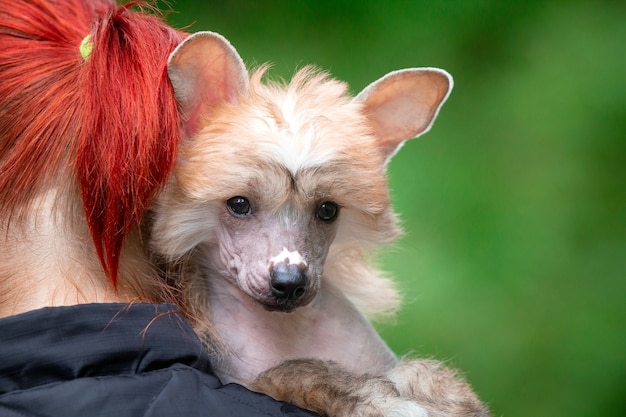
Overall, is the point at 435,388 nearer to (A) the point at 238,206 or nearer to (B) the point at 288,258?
(B) the point at 288,258

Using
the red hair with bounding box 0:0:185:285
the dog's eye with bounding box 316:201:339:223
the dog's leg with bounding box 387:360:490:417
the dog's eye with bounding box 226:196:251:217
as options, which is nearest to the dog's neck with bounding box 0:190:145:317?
the red hair with bounding box 0:0:185:285

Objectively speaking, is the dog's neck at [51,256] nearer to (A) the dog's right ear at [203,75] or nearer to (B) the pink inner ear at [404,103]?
(A) the dog's right ear at [203,75]

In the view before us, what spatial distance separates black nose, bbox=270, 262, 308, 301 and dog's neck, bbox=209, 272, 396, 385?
0.27ft

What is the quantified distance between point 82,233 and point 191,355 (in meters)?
0.25

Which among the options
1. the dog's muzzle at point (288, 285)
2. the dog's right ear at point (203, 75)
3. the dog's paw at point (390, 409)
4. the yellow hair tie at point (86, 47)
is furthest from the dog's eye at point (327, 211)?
the yellow hair tie at point (86, 47)

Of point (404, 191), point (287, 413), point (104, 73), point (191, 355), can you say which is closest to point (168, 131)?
point (104, 73)

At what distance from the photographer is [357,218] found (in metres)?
1.62

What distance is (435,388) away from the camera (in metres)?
1.47

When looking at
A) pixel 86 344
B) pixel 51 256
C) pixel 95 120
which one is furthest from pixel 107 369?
pixel 95 120

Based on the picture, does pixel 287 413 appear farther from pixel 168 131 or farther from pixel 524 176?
pixel 524 176

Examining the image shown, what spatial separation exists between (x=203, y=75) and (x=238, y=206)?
223 mm

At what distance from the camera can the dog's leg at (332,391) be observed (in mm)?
1329

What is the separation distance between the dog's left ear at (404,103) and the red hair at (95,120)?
0.43 metres

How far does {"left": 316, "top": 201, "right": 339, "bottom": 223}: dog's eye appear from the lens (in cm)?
153
